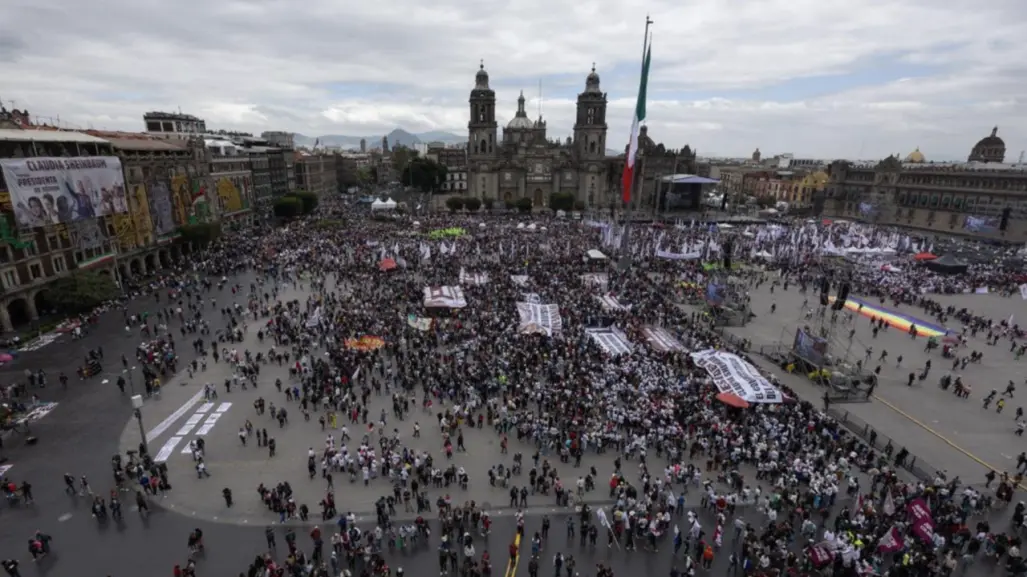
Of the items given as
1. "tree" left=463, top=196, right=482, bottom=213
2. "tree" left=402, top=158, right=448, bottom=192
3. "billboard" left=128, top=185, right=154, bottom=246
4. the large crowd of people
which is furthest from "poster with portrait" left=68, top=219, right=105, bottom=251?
"tree" left=402, top=158, right=448, bottom=192

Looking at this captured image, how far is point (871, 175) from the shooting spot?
3590 inches

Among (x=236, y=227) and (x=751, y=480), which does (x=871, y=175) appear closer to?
(x=751, y=480)

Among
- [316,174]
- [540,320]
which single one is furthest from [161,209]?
[316,174]

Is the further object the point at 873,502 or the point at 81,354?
the point at 81,354

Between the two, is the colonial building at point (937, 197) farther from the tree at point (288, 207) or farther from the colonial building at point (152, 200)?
the colonial building at point (152, 200)

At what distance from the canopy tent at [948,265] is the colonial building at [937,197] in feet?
90.1

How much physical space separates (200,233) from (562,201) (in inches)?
2162

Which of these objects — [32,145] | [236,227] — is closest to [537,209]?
[236,227]

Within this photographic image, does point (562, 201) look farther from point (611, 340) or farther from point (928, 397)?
point (928, 397)

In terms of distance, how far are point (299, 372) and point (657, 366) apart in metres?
17.5

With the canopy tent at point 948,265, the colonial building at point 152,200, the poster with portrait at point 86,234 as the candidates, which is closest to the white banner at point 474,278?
the colonial building at point 152,200

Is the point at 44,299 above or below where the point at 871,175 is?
below

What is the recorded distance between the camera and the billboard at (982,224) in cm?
7056

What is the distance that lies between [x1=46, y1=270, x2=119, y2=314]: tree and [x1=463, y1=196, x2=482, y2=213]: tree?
191ft
